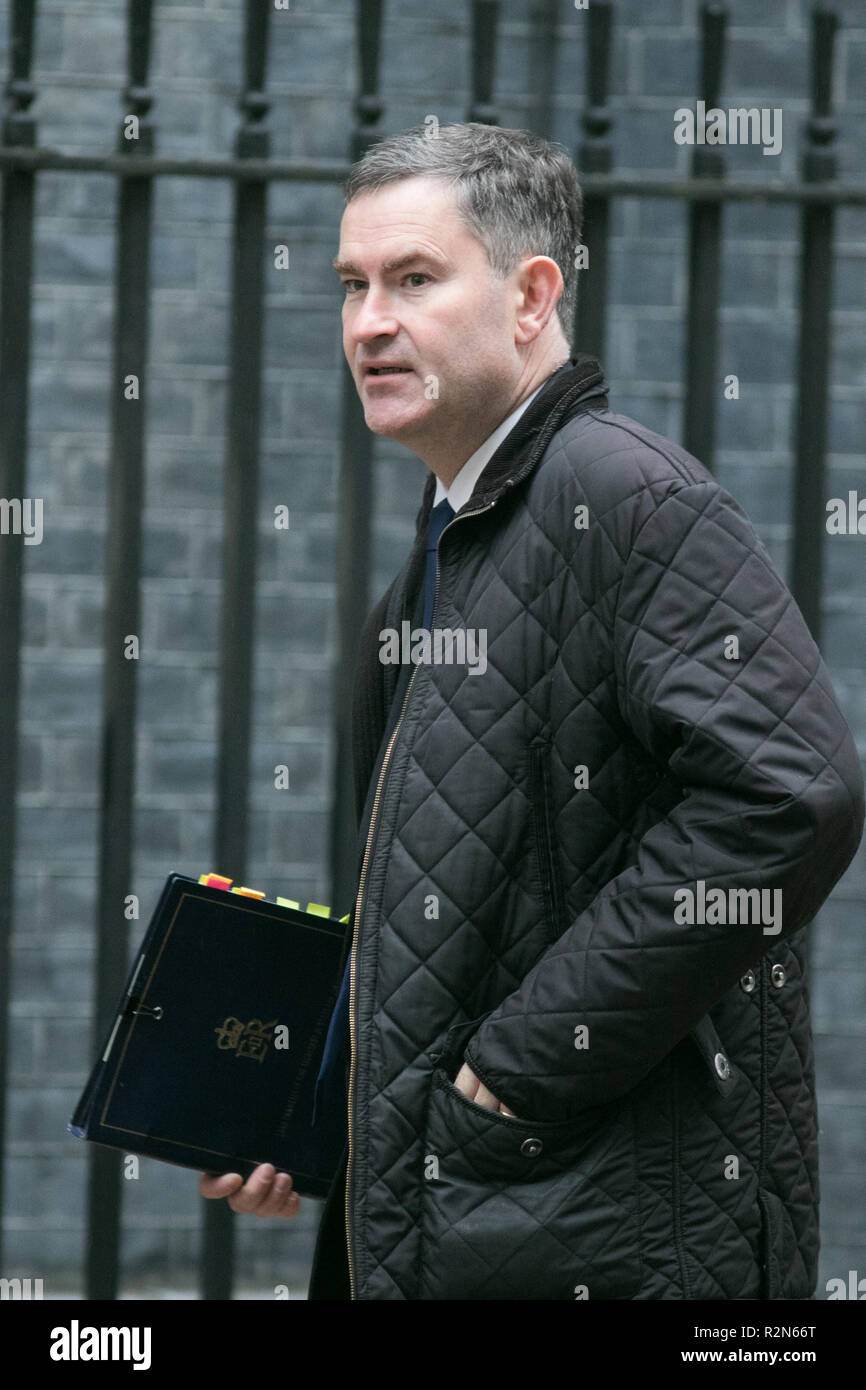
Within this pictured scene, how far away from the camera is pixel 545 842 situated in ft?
6.15

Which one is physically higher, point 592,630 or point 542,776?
point 592,630

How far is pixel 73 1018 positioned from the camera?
12.9ft

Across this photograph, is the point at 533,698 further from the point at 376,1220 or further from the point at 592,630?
the point at 376,1220

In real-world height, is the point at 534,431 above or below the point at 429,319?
below

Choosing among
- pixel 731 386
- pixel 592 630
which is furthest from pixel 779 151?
pixel 592 630

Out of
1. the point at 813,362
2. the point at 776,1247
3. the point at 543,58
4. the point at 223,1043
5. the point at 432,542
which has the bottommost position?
the point at 776,1247

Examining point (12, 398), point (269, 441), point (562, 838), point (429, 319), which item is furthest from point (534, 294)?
point (269, 441)

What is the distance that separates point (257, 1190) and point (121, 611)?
1.02 meters

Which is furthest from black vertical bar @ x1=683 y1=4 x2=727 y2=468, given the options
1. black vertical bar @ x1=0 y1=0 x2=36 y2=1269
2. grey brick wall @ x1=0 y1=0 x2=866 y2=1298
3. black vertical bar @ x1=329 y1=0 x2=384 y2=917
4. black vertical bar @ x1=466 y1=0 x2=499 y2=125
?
grey brick wall @ x1=0 y1=0 x2=866 y2=1298

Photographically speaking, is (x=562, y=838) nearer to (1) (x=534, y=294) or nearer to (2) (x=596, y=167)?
(1) (x=534, y=294)

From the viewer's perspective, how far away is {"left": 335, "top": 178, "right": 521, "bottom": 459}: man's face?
200 cm

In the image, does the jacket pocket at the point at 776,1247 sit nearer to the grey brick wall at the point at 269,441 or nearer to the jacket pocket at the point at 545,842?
the jacket pocket at the point at 545,842

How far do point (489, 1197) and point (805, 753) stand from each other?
0.58 m

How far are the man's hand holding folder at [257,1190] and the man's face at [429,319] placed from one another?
0.95 metres
